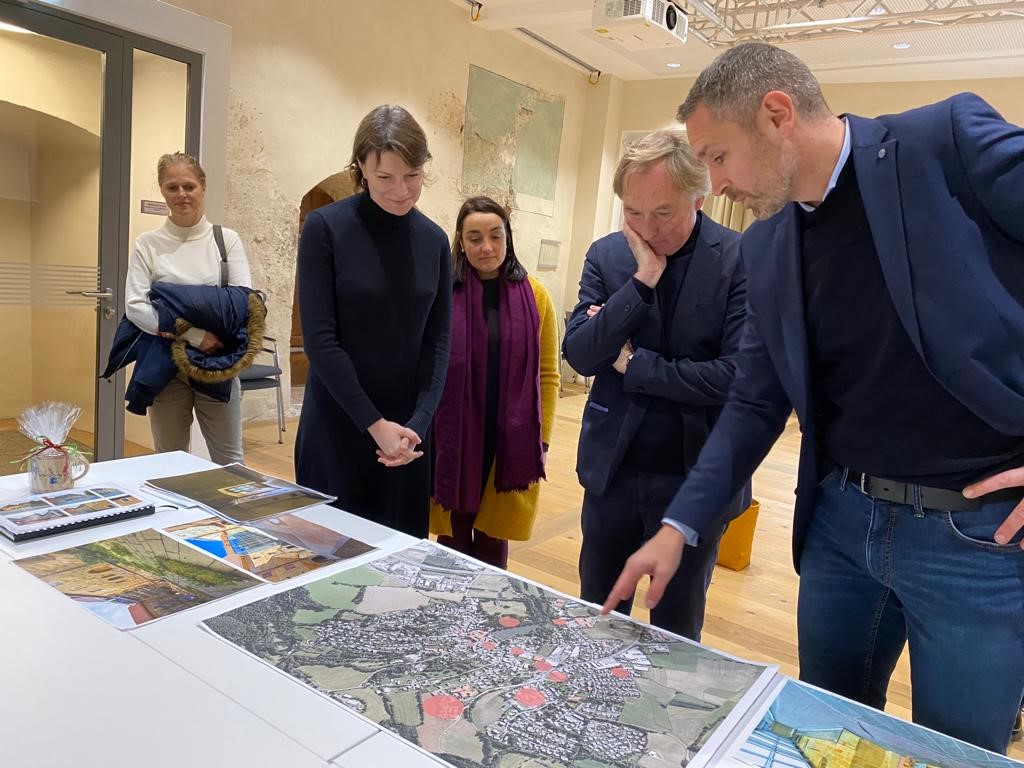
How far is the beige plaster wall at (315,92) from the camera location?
16.3 ft

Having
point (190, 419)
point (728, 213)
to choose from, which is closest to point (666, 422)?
point (190, 419)

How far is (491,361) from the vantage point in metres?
2.31

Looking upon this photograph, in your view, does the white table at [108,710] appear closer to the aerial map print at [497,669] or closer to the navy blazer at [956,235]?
the aerial map print at [497,669]

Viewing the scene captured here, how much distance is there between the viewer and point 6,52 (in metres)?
3.34

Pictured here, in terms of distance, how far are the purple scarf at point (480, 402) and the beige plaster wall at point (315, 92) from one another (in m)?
3.44

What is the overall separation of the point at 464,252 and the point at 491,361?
352mm

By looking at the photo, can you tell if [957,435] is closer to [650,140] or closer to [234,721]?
[650,140]

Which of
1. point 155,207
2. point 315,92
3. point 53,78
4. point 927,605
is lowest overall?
point 927,605

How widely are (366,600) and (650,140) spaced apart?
109 centimetres

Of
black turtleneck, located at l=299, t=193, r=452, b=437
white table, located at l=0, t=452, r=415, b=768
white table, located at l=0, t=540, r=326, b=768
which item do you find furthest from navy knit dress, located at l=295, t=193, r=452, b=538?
white table, located at l=0, t=540, r=326, b=768

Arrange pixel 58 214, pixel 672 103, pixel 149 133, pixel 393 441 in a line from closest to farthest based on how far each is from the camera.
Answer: pixel 393 441, pixel 58 214, pixel 149 133, pixel 672 103

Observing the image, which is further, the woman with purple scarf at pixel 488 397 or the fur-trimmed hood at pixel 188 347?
the fur-trimmed hood at pixel 188 347

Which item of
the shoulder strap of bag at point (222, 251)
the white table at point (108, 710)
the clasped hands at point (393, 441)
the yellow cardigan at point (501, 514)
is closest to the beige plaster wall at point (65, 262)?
the shoulder strap of bag at point (222, 251)

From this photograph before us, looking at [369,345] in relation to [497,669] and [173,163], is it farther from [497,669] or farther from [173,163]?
[173,163]
